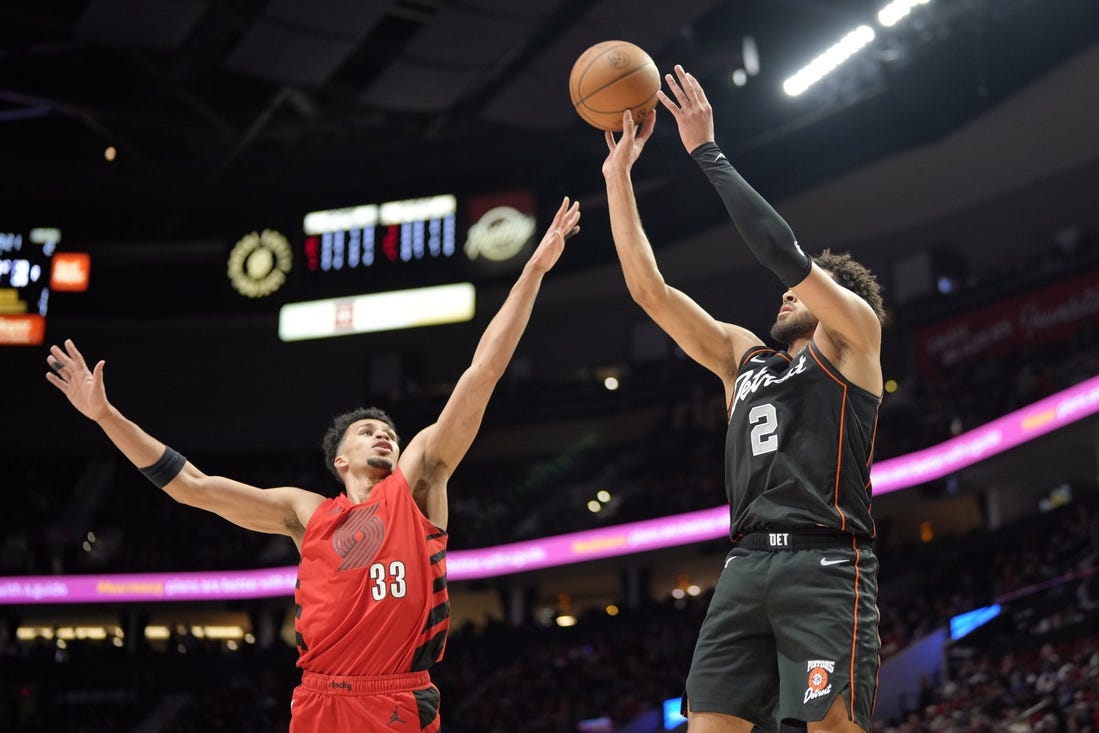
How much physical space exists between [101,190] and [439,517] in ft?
72.4

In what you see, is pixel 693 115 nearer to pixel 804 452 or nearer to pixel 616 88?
pixel 616 88

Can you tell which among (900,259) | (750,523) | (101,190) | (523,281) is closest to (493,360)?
(523,281)

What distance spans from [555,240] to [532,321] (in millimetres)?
22310

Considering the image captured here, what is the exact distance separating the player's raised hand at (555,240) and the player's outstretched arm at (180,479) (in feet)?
3.79

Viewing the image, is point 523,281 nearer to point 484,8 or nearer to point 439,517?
point 439,517

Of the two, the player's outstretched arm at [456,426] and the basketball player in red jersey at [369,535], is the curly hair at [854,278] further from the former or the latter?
the basketball player in red jersey at [369,535]

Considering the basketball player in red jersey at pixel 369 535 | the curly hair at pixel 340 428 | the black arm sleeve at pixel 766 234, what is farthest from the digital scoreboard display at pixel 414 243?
the black arm sleeve at pixel 766 234

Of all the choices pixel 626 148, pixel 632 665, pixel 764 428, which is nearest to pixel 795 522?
pixel 764 428

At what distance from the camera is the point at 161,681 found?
73.1ft

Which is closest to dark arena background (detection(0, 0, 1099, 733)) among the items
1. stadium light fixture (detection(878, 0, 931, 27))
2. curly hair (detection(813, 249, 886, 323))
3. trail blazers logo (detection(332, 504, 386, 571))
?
stadium light fixture (detection(878, 0, 931, 27))

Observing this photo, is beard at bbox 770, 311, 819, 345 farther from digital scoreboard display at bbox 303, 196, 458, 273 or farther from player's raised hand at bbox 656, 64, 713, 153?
digital scoreboard display at bbox 303, 196, 458, 273

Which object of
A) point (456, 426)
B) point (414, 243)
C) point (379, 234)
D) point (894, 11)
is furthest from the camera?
point (379, 234)

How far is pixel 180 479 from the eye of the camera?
169 inches

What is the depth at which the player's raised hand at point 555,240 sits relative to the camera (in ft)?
14.4
